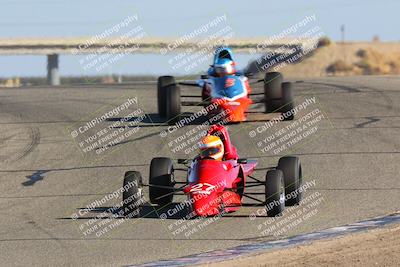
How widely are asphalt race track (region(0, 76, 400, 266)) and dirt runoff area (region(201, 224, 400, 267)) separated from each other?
3.71ft

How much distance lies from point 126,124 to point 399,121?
625 cm

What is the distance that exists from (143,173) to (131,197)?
4402 mm

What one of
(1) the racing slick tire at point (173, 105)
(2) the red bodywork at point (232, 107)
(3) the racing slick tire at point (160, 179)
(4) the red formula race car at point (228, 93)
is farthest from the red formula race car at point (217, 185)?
(1) the racing slick tire at point (173, 105)

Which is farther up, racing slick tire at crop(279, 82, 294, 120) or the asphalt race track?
racing slick tire at crop(279, 82, 294, 120)

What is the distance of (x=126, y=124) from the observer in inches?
973

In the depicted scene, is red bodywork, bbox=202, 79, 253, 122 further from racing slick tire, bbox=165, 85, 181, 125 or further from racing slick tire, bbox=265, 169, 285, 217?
racing slick tire, bbox=265, 169, 285, 217

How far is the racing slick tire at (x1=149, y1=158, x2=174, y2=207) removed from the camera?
1567cm

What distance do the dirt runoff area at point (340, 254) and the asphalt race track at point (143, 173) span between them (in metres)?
1.13

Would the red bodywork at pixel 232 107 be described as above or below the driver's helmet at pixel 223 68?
below

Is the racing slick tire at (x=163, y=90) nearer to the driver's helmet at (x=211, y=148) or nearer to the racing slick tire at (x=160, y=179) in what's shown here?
the racing slick tire at (x=160, y=179)

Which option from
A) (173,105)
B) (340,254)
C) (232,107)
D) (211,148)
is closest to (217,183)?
(211,148)

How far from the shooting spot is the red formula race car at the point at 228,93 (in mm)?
23359

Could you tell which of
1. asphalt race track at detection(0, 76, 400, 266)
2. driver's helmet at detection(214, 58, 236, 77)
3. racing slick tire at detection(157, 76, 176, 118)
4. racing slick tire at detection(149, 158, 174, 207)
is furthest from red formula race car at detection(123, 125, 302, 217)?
racing slick tire at detection(157, 76, 176, 118)

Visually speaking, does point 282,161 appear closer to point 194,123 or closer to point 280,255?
point 280,255
